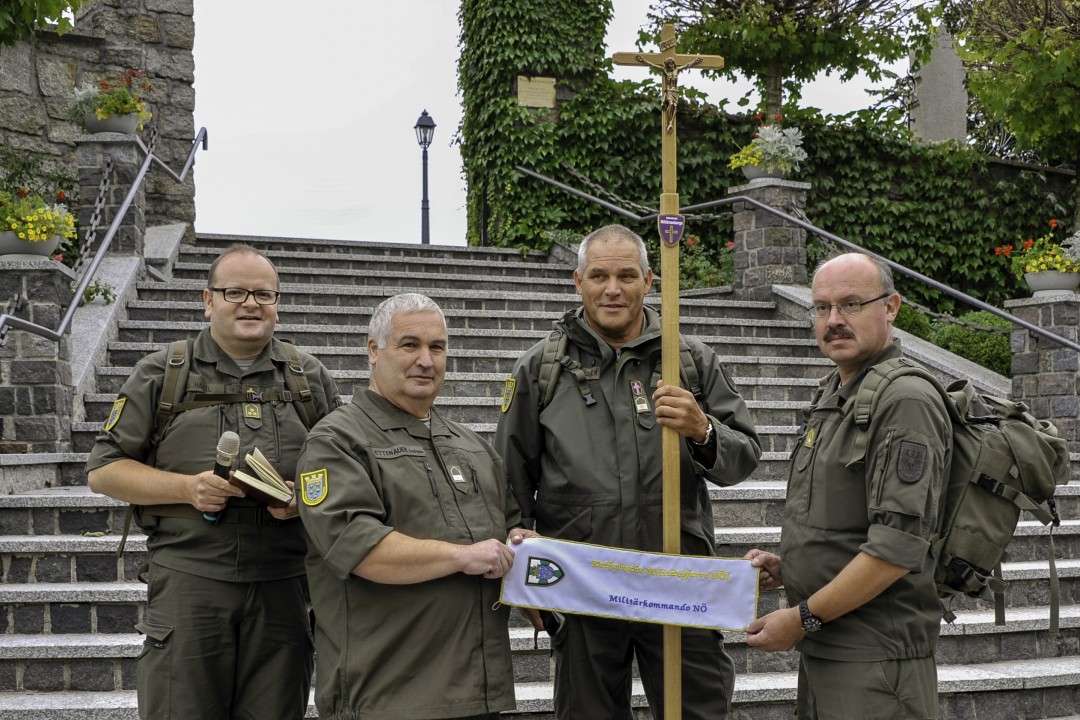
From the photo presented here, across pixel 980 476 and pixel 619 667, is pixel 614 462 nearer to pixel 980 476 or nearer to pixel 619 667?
pixel 619 667

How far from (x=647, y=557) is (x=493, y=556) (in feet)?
1.77

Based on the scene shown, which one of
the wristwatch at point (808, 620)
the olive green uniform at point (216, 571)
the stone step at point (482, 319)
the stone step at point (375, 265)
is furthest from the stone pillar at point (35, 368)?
the wristwatch at point (808, 620)

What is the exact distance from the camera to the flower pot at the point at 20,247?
6520 millimetres

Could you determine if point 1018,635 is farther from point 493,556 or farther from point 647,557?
point 493,556

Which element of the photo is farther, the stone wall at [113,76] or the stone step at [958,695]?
the stone wall at [113,76]

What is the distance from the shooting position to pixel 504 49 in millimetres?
12227

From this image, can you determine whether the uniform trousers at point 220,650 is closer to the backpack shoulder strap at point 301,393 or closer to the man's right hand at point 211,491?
the man's right hand at point 211,491

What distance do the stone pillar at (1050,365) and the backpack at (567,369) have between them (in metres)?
5.46

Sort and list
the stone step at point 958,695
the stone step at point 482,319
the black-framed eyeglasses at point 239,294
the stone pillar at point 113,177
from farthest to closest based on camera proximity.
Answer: the stone pillar at point 113,177, the stone step at point 482,319, the stone step at point 958,695, the black-framed eyeglasses at point 239,294

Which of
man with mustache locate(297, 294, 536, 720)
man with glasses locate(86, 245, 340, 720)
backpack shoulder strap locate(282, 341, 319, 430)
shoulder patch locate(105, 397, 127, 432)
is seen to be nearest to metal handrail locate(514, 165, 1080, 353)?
man with mustache locate(297, 294, 536, 720)

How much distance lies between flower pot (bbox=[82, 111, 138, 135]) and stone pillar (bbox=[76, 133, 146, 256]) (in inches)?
8.0

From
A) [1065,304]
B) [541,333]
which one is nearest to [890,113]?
[1065,304]

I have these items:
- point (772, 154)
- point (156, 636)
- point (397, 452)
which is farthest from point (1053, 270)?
point (156, 636)

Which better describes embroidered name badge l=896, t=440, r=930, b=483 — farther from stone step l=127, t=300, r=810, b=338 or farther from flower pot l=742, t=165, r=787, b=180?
flower pot l=742, t=165, r=787, b=180
